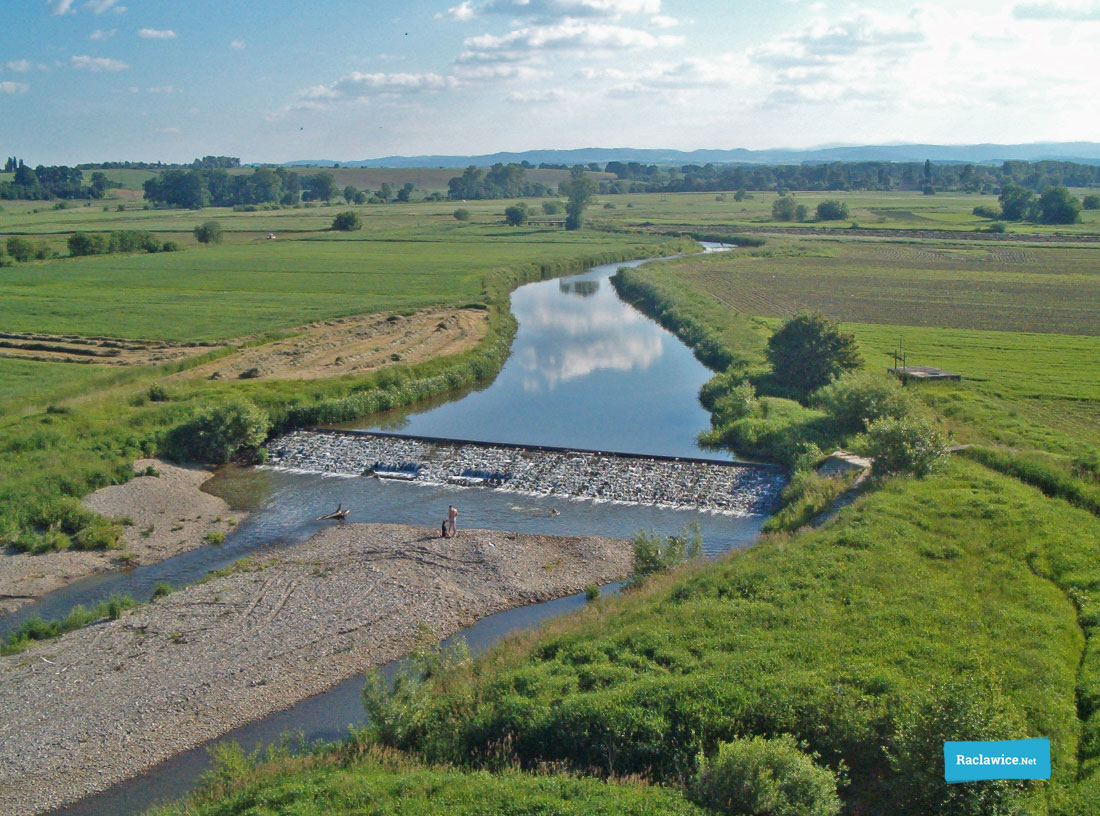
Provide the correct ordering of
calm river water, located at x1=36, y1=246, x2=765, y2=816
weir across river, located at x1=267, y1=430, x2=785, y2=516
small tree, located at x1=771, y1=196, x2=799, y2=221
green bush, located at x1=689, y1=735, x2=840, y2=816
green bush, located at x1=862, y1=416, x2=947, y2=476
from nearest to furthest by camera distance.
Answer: green bush, located at x1=689, y1=735, x2=840, y2=816
calm river water, located at x1=36, y1=246, x2=765, y2=816
green bush, located at x1=862, y1=416, x2=947, y2=476
weir across river, located at x1=267, y1=430, x2=785, y2=516
small tree, located at x1=771, y1=196, x2=799, y2=221

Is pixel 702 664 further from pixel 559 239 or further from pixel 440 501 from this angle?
pixel 559 239

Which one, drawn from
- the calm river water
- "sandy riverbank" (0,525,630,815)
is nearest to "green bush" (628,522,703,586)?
"sandy riverbank" (0,525,630,815)

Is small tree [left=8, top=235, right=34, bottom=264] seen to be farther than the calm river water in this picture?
Yes

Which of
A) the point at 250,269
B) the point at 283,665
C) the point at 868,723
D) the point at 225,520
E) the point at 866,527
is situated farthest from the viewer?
the point at 250,269

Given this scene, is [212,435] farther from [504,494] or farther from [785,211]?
[785,211]

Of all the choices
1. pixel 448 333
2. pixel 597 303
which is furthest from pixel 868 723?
pixel 597 303

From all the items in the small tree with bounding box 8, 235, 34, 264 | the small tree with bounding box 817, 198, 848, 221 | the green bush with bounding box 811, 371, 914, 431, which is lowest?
the green bush with bounding box 811, 371, 914, 431

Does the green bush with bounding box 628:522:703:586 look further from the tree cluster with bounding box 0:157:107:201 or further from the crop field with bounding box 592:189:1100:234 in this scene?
the tree cluster with bounding box 0:157:107:201
